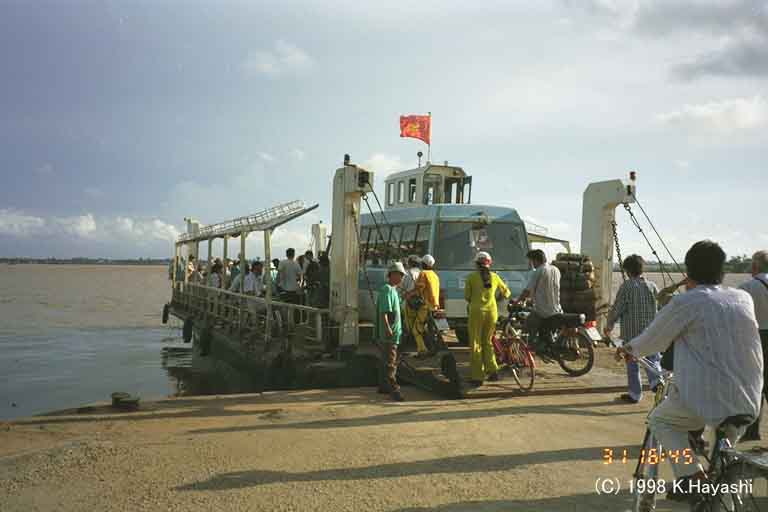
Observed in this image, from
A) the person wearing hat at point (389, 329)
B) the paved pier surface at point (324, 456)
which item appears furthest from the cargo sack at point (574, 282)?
the person wearing hat at point (389, 329)

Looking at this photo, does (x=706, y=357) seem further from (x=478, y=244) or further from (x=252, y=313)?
(x=252, y=313)

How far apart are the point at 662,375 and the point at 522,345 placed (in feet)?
14.5

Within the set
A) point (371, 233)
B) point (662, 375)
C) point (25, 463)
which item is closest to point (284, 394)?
point (25, 463)

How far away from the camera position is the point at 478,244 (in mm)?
10617

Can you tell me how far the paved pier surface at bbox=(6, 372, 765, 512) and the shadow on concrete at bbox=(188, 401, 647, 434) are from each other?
22 millimetres

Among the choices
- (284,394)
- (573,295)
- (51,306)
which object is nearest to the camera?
(284,394)

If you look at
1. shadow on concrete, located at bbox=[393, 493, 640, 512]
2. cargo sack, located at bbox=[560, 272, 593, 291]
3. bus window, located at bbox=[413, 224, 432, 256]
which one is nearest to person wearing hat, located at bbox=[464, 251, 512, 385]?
bus window, located at bbox=[413, 224, 432, 256]

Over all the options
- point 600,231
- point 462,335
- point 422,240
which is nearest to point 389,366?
point 422,240

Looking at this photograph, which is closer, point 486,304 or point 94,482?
point 94,482

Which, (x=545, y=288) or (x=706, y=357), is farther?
(x=545, y=288)

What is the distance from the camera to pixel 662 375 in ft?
11.7

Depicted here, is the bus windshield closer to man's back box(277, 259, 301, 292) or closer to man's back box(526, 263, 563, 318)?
man's back box(526, 263, 563, 318)

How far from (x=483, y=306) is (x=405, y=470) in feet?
10.2

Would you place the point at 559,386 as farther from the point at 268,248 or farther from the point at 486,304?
the point at 268,248
